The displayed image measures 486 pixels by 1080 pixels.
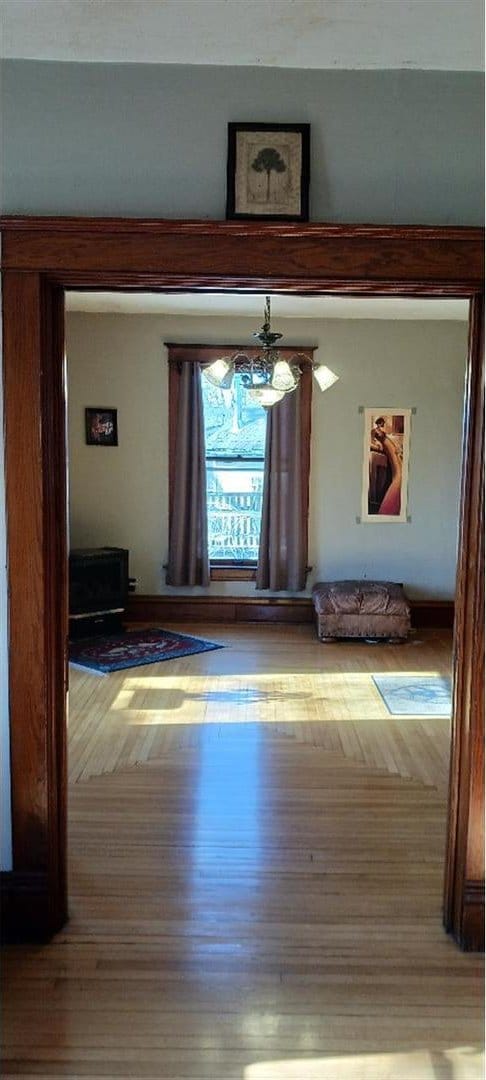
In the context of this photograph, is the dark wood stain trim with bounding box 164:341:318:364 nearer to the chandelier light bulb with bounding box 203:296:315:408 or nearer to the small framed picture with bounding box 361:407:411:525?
the small framed picture with bounding box 361:407:411:525

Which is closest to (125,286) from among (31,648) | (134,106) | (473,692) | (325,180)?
(134,106)

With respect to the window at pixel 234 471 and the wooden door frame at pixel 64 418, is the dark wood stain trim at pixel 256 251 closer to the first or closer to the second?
the wooden door frame at pixel 64 418

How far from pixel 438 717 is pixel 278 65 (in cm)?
357

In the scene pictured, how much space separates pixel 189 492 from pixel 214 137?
497 centimetres

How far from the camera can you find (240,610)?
728cm

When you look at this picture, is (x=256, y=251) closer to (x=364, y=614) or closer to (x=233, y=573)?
(x=364, y=614)

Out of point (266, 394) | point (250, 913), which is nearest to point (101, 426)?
point (266, 394)

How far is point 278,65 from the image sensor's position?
7.36ft

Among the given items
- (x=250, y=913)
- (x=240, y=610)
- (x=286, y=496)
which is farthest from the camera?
(x=240, y=610)

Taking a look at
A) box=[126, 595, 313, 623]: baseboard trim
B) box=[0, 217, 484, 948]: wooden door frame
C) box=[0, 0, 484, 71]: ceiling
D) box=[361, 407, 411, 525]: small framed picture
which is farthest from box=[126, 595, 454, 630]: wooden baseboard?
box=[0, 0, 484, 71]: ceiling

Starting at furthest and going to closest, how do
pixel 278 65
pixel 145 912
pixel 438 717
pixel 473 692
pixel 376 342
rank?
pixel 376 342, pixel 438 717, pixel 145 912, pixel 473 692, pixel 278 65

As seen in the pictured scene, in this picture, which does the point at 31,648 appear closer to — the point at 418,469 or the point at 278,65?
the point at 278,65

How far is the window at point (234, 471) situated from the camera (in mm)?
7242

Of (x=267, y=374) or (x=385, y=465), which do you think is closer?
(x=267, y=374)
